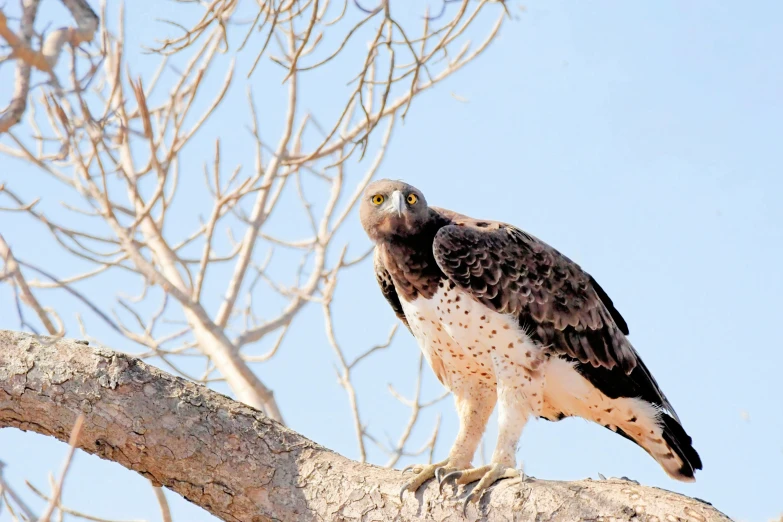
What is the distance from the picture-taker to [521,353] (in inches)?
184

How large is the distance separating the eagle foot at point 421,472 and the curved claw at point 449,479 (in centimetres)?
5

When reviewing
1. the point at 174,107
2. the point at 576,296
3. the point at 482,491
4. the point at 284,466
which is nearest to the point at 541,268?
the point at 576,296

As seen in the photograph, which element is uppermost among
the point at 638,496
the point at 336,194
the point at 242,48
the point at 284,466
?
the point at 336,194

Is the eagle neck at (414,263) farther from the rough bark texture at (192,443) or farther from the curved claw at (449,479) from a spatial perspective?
the rough bark texture at (192,443)

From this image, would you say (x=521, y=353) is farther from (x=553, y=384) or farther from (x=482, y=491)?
(x=482, y=491)

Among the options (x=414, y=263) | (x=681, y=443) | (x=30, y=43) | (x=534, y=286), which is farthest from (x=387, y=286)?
(x=30, y=43)

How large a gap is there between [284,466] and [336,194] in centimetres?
316

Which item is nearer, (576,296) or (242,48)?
(242,48)

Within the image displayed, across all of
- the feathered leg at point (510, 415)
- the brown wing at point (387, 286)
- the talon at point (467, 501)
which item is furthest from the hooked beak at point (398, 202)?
the talon at point (467, 501)

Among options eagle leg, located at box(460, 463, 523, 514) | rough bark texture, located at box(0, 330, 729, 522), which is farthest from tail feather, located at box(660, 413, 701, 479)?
rough bark texture, located at box(0, 330, 729, 522)

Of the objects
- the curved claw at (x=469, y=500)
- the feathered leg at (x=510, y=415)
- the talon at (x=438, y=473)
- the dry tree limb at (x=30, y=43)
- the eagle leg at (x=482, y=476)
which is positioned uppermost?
the dry tree limb at (x=30, y=43)

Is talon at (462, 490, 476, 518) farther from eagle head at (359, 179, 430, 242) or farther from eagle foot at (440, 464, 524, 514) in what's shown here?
eagle head at (359, 179, 430, 242)

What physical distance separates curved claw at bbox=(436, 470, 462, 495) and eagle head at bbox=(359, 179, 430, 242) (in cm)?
131

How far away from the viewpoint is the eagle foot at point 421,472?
400cm
